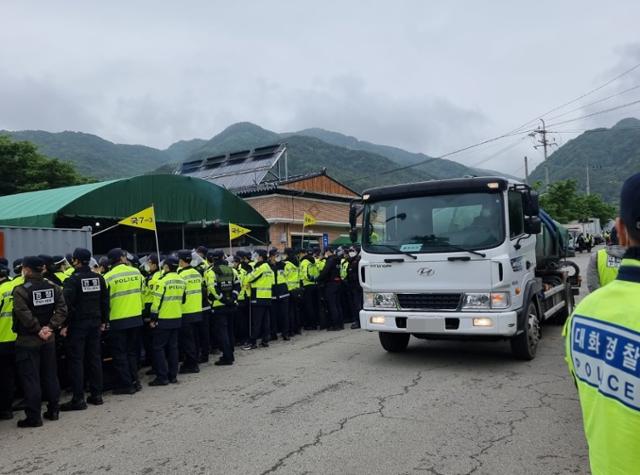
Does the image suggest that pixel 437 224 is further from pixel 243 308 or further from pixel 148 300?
pixel 243 308

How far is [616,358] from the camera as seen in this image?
1.62 metres

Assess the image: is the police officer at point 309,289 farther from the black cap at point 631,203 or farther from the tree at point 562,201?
the tree at point 562,201

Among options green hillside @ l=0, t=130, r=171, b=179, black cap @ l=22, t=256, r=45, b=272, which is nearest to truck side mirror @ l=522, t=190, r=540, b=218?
black cap @ l=22, t=256, r=45, b=272

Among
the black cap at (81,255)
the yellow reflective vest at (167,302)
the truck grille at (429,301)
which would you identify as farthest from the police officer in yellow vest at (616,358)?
the yellow reflective vest at (167,302)

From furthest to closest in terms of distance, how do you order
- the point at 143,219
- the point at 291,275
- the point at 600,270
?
1. the point at 143,219
2. the point at 291,275
3. the point at 600,270

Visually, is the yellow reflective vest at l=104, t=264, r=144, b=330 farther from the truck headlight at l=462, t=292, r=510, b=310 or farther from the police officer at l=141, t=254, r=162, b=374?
the truck headlight at l=462, t=292, r=510, b=310

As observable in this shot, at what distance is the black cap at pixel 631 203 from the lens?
170 cm

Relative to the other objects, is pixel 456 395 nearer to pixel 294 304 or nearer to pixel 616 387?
pixel 616 387

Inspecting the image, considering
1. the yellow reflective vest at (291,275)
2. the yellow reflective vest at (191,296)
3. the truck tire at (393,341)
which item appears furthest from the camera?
the yellow reflective vest at (291,275)

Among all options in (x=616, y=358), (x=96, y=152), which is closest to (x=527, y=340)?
(x=616, y=358)

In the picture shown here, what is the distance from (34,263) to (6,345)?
3.37 feet

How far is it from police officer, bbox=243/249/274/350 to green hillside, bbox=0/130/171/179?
82.5 metres

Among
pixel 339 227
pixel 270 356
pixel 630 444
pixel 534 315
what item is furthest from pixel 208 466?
pixel 339 227

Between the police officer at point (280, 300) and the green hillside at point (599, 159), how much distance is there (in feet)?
294
